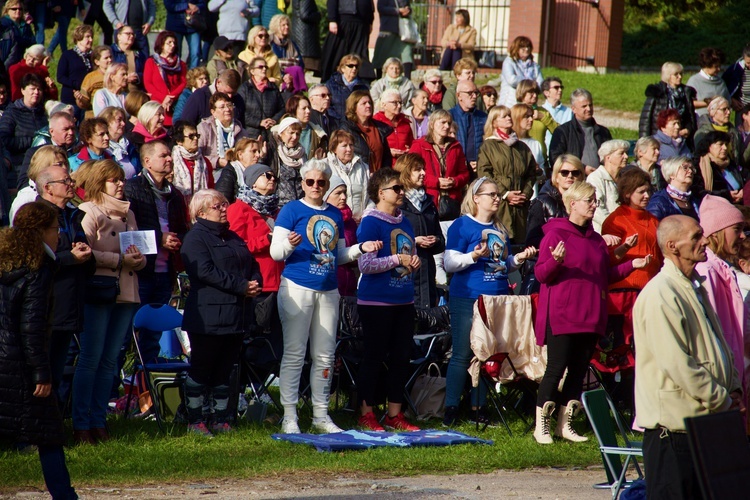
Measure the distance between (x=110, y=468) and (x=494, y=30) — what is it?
20.1m

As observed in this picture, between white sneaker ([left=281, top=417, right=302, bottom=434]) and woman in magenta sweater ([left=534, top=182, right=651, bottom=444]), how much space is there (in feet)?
6.04

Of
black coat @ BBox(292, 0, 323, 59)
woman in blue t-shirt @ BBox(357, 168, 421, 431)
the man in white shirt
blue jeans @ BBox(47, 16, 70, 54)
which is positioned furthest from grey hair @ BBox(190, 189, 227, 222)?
blue jeans @ BBox(47, 16, 70, 54)

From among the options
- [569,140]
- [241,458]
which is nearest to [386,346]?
[241,458]

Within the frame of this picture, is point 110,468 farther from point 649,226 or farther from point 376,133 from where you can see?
point 376,133

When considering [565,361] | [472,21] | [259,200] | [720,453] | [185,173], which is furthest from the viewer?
[472,21]

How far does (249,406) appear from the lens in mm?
9336

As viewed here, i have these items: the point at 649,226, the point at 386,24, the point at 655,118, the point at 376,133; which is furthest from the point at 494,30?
the point at 649,226

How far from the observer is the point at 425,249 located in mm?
10266

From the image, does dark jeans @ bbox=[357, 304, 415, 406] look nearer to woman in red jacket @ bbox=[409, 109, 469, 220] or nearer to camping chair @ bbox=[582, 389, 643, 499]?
camping chair @ bbox=[582, 389, 643, 499]

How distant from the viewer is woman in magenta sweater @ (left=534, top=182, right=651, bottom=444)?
876 centimetres

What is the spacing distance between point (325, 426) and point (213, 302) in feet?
4.44

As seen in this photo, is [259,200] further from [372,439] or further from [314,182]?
[372,439]

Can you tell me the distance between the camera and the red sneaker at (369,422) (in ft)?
30.2

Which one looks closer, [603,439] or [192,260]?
[603,439]
